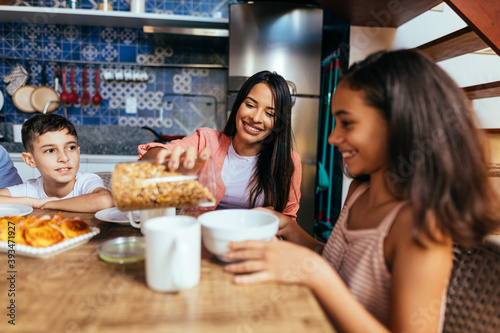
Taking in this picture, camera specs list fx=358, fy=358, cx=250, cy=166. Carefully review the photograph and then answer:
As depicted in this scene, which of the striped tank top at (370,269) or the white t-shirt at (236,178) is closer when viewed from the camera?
the striped tank top at (370,269)

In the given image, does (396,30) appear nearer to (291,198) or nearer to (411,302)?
(291,198)

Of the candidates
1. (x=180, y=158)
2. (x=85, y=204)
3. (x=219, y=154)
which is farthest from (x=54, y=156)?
(x=180, y=158)

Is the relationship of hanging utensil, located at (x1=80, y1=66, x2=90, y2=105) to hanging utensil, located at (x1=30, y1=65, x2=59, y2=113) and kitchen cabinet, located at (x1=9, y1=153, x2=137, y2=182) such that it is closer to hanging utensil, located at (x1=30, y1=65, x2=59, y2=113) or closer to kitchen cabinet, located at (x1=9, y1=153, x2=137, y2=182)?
hanging utensil, located at (x1=30, y1=65, x2=59, y2=113)

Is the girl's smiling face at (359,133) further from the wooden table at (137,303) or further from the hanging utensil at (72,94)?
the hanging utensil at (72,94)

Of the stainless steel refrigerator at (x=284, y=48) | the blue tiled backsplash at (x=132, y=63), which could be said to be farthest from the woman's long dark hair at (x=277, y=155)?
the blue tiled backsplash at (x=132, y=63)

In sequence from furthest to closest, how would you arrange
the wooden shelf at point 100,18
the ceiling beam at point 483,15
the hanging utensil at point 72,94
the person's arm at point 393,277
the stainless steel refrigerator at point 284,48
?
1. the hanging utensil at point 72,94
2. the wooden shelf at point 100,18
3. the stainless steel refrigerator at point 284,48
4. the ceiling beam at point 483,15
5. the person's arm at point 393,277

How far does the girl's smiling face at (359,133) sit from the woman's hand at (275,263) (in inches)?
8.8

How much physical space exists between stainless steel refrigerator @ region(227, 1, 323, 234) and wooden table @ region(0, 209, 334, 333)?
6.75 feet

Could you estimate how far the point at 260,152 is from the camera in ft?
5.20

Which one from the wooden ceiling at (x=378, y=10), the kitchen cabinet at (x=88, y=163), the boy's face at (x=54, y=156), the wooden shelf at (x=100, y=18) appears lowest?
the kitchen cabinet at (x=88, y=163)

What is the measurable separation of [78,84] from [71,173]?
6.55 feet

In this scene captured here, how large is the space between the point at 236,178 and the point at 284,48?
138 cm

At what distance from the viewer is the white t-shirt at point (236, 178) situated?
1513 millimetres

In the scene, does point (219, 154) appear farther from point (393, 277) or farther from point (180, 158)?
point (393, 277)
